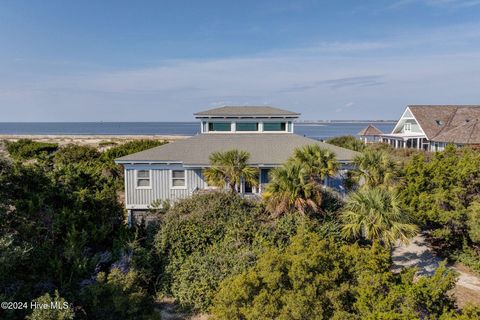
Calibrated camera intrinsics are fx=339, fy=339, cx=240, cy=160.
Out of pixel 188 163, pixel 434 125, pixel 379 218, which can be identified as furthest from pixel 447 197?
pixel 434 125

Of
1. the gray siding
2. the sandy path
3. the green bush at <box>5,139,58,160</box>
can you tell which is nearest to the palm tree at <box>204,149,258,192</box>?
the gray siding

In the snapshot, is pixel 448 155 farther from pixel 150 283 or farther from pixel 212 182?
pixel 150 283

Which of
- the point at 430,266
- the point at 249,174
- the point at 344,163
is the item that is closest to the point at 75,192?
the point at 249,174

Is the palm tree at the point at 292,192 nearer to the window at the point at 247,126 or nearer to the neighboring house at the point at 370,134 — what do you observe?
the window at the point at 247,126

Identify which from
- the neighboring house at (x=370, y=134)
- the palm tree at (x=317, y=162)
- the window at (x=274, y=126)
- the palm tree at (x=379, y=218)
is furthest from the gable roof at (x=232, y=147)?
the neighboring house at (x=370, y=134)

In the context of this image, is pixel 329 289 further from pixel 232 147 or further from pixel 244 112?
pixel 244 112

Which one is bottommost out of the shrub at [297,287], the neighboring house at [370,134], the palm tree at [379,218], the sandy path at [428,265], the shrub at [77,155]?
the sandy path at [428,265]
